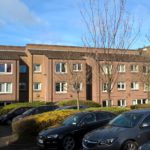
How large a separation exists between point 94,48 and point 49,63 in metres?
31.5

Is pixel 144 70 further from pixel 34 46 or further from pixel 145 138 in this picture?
pixel 145 138

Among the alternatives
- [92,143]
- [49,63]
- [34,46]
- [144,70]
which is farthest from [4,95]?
[92,143]

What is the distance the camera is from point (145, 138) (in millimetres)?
12336

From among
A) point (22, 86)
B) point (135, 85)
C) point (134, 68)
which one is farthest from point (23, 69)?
point (135, 85)

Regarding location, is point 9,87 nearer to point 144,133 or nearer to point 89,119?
point 89,119

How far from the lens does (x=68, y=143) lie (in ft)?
50.6

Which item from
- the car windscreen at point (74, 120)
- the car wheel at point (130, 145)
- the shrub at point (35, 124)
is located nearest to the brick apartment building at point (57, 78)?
the shrub at point (35, 124)

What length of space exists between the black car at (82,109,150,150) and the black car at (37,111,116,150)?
271 centimetres

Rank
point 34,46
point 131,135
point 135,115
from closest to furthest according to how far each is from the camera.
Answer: point 131,135, point 135,115, point 34,46

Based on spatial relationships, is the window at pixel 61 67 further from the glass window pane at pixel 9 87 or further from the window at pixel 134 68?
the window at pixel 134 68

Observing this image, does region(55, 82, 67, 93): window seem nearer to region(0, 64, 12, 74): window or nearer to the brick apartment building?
the brick apartment building

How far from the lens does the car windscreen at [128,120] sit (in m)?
12.8

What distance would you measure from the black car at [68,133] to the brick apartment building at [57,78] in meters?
37.8

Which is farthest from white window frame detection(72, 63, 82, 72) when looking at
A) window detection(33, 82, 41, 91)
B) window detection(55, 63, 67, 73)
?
window detection(33, 82, 41, 91)
